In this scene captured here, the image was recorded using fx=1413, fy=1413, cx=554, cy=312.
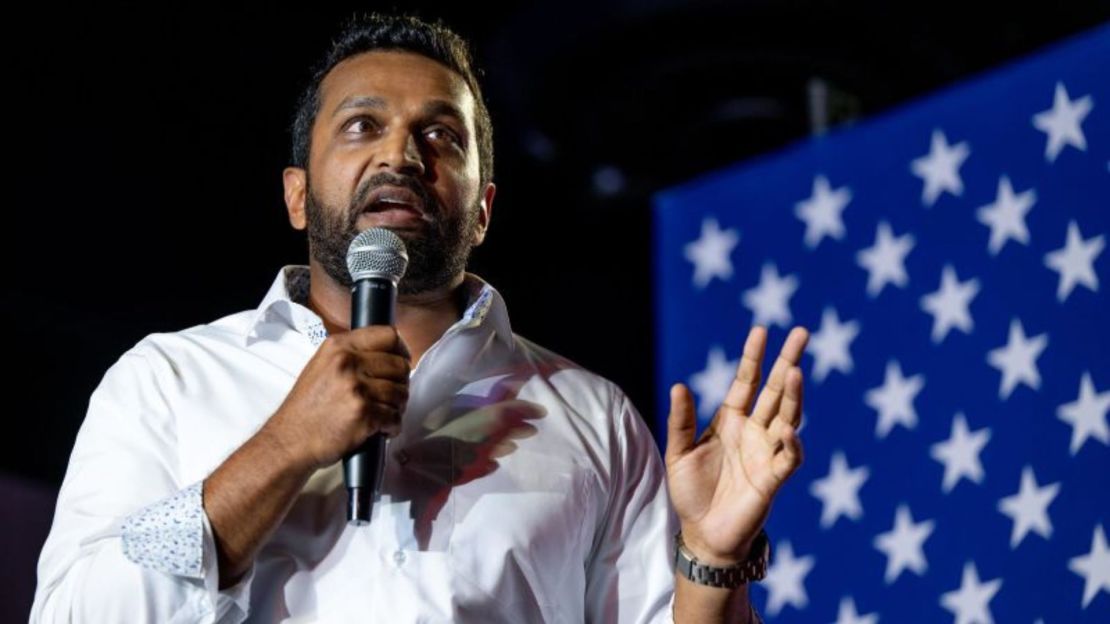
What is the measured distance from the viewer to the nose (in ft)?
6.48

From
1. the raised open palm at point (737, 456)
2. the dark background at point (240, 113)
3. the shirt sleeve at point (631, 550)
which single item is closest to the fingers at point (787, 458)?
the raised open palm at point (737, 456)

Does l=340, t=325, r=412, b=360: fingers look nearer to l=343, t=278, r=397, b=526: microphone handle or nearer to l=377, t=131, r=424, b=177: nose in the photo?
l=343, t=278, r=397, b=526: microphone handle

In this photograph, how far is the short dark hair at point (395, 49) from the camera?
226 cm

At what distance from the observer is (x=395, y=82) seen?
2.16 meters

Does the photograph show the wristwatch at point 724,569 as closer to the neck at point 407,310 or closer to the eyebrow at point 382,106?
the neck at point 407,310

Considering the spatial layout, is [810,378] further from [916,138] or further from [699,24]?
[699,24]

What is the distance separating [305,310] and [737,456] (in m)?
0.62

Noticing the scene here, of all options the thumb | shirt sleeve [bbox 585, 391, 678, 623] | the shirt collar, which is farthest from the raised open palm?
the shirt collar

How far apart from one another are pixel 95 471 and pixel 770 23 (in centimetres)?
251

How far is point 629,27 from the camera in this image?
3.82 metres

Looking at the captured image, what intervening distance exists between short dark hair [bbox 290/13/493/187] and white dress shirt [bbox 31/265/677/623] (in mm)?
314

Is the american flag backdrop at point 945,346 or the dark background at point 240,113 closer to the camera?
the american flag backdrop at point 945,346

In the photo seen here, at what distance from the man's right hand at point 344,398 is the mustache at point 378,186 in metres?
0.42

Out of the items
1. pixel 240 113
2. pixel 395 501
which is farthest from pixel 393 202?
pixel 240 113
